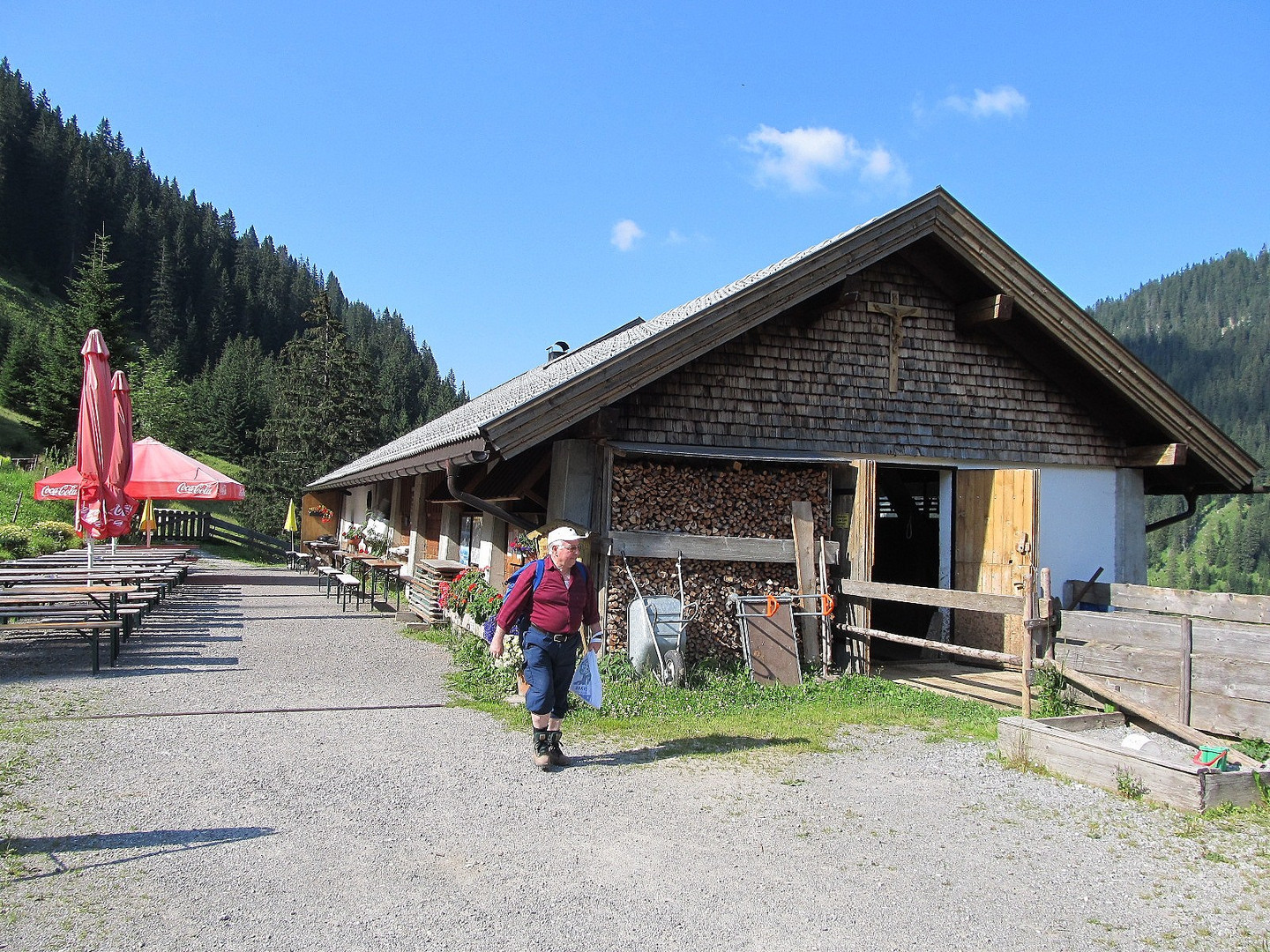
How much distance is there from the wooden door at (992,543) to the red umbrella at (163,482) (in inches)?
507

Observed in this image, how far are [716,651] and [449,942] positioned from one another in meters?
5.70

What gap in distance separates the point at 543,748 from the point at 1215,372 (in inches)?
6761

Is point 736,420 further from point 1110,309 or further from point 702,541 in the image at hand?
point 1110,309

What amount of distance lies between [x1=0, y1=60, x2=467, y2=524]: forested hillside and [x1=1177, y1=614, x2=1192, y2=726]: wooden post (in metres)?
43.1

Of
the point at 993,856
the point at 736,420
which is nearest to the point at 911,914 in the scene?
the point at 993,856

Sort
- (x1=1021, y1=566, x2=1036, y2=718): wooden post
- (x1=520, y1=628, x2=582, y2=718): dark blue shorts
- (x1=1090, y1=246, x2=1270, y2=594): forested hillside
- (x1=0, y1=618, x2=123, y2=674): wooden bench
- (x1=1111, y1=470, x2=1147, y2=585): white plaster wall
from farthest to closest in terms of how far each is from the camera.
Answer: (x1=1090, y1=246, x2=1270, y2=594): forested hillside → (x1=1111, y1=470, x2=1147, y2=585): white plaster wall → (x1=0, y1=618, x2=123, y2=674): wooden bench → (x1=1021, y1=566, x2=1036, y2=718): wooden post → (x1=520, y1=628, x2=582, y2=718): dark blue shorts

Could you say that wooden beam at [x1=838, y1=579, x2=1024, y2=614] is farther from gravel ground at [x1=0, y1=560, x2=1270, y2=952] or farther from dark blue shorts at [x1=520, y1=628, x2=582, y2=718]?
dark blue shorts at [x1=520, y1=628, x2=582, y2=718]

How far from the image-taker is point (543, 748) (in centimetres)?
607

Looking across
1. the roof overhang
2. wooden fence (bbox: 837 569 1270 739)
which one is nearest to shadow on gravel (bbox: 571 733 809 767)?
wooden fence (bbox: 837 569 1270 739)

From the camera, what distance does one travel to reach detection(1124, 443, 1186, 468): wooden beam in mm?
10406

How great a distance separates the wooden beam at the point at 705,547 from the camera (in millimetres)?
8633

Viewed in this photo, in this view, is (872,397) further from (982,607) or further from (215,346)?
(215,346)

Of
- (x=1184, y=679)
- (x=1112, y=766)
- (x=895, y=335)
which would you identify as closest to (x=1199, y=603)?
(x=1184, y=679)

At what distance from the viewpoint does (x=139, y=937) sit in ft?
11.4
